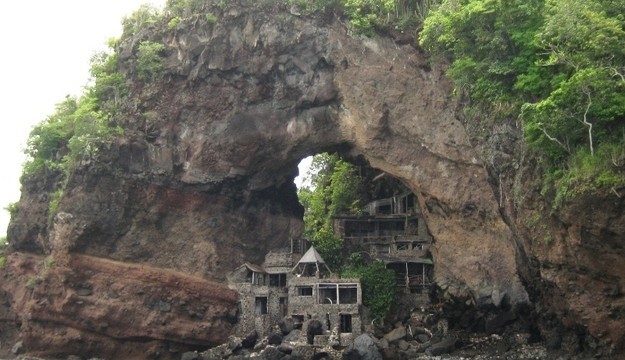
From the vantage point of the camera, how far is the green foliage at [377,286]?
38531mm

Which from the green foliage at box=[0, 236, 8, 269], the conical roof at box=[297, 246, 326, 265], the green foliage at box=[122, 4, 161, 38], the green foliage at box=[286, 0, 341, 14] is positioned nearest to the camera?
the green foliage at box=[286, 0, 341, 14]

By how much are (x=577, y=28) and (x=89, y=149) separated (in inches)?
1005

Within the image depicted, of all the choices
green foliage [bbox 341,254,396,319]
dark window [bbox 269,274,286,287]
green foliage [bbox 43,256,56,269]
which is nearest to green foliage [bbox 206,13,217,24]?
dark window [bbox 269,274,286,287]

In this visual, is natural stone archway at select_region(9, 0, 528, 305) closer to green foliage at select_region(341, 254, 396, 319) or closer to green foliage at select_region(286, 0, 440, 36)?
green foliage at select_region(286, 0, 440, 36)

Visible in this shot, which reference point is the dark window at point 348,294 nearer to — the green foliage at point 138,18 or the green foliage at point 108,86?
the green foliage at point 108,86

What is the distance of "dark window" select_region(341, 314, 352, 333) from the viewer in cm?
3781

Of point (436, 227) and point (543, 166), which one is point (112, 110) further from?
point (543, 166)

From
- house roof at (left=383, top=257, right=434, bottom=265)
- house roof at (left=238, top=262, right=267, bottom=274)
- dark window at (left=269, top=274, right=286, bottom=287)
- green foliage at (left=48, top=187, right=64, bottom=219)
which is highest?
green foliage at (left=48, top=187, right=64, bottom=219)

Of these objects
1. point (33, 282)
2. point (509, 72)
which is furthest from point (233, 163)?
point (509, 72)

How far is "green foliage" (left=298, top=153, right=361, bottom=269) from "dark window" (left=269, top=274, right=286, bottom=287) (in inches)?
104

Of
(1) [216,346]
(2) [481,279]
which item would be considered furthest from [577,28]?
(1) [216,346]

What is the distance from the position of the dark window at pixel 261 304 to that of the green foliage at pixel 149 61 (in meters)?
14.0

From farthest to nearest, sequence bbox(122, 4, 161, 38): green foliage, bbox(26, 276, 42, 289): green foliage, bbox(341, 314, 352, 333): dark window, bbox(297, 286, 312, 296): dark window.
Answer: bbox(122, 4, 161, 38): green foliage
bbox(297, 286, 312, 296): dark window
bbox(341, 314, 352, 333): dark window
bbox(26, 276, 42, 289): green foliage

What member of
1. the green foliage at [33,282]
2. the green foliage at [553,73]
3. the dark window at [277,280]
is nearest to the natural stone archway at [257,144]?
the dark window at [277,280]
